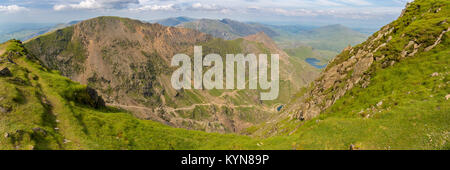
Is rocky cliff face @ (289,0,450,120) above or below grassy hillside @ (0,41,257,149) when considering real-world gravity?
above

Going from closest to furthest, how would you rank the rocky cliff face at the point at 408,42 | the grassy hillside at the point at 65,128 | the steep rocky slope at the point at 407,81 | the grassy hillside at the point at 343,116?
the grassy hillside at the point at 343,116 → the steep rocky slope at the point at 407,81 → the grassy hillside at the point at 65,128 → the rocky cliff face at the point at 408,42

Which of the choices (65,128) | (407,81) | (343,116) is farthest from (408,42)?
(65,128)

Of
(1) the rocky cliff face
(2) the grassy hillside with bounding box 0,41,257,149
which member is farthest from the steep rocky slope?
(2) the grassy hillside with bounding box 0,41,257,149

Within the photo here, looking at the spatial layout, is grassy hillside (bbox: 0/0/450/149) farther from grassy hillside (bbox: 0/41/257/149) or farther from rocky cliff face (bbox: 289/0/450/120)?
rocky cliff face (bbox: 289/0/450/120)

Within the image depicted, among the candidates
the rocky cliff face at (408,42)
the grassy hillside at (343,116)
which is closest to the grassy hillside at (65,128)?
the grassy hillside at (343,116)

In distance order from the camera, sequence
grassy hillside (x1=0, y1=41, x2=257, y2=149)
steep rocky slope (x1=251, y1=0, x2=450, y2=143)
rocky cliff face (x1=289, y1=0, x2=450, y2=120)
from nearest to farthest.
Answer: steep rocky slope (x1=251, y1=0, x2=450, y2=143), grassy hillside (x1=0, y1=41, x2=257, y2=149), rocky cliff face (x1=289, y1=0, x2=450, y2=120)

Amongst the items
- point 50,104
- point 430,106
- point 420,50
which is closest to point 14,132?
point 50,104

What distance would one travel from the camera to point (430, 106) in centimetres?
2794

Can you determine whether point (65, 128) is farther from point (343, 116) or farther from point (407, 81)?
point (407, 81)

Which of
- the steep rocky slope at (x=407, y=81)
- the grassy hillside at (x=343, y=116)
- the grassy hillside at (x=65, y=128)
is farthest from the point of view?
the grassy hillside at (x=65, y=128)

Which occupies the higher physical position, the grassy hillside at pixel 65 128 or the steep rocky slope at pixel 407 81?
the steep rocky slope at pixel 407 81

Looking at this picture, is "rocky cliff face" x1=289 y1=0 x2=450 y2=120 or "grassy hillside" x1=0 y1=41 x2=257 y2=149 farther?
"rocky cliff face" x1=289 y1=0 x2=450 y2=120

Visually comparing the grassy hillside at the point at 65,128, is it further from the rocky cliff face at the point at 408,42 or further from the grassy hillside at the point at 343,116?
the rocky cliff face at the point at 408,42
